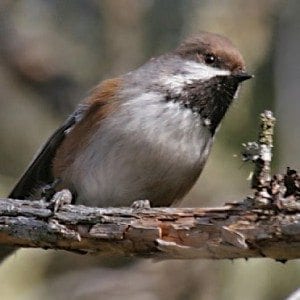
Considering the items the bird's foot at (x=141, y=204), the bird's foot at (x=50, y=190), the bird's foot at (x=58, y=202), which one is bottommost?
the bird's foot at (x=58, y=202)

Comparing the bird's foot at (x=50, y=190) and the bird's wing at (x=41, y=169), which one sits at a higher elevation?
the bird's wing at (x=41, y=169)

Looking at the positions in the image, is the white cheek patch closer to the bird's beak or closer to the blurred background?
the bird's beak

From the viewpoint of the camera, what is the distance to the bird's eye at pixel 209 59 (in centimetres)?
537

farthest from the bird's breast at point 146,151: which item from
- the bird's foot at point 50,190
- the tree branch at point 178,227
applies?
the tree branch at point 178,227

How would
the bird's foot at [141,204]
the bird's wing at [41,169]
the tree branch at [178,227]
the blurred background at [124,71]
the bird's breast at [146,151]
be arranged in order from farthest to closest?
1. the blurred background at [124,71]
2. the bird's wing at [41,169]
3. the bird's breast at [146,151]
4. the bird's foot at [141,204]
5. the tree branch at [178,227]

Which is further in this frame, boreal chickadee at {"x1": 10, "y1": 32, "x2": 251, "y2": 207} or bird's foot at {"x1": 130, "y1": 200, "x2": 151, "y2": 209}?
boreal chickadee at {"x1": 10, "y1": 32, "x2": 251, "y2": 207}

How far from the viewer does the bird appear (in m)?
5.28

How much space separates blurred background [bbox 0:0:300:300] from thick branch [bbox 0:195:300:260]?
6.14ft

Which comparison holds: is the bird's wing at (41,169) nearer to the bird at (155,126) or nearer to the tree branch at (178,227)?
the bird at (155,126)

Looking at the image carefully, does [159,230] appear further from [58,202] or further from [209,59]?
[209,59]

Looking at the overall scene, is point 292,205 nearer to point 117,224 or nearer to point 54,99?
point 117,224

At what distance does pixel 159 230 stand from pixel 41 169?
155cm

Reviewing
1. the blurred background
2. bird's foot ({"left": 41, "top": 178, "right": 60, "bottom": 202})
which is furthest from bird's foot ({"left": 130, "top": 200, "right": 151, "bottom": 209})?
the blurred background

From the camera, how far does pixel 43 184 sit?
589 cm
